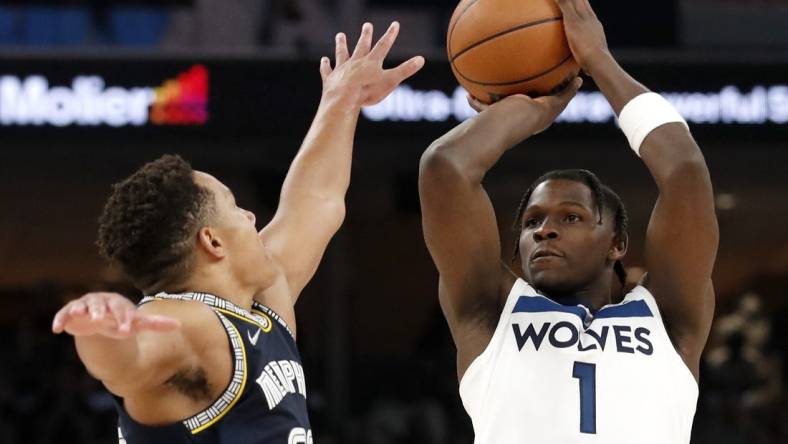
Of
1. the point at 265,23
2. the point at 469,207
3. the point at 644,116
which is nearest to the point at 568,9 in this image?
the point at 644,116

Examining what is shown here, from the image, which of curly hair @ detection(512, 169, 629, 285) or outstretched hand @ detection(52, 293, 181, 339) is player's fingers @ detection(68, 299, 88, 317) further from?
curly hair @ detection(512, 169, 629, 285)

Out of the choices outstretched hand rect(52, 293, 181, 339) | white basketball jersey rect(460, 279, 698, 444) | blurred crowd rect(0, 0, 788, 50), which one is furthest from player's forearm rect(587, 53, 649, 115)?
blurred crowd rect(0, 0, 788, 50)

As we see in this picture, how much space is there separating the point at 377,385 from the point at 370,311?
124 inches

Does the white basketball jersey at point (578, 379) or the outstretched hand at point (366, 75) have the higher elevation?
the outstretched hand at point (366, 75)

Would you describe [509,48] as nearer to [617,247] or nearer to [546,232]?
[546,232]

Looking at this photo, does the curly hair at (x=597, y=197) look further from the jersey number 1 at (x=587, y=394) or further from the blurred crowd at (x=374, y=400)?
the blurred crowd at (x=374, y=400)

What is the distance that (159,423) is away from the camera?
2785 millimetres

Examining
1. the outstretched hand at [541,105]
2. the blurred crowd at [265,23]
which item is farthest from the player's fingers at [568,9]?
the blurred crowd at [265,23]

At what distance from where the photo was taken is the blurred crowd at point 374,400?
950cm

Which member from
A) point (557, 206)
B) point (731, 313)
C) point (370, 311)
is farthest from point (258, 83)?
point (731, 313)

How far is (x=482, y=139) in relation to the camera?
11.1 feet

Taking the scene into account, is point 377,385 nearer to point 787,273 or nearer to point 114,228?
point 787,273

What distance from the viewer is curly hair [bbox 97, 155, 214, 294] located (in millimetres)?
2961

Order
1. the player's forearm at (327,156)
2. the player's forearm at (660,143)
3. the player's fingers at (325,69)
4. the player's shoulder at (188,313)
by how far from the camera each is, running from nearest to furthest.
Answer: the player's shoulder at (188,313) → the player's forearm at (660,143) → the player's forearm at (327,156) → the player's fingers at (325,69)
